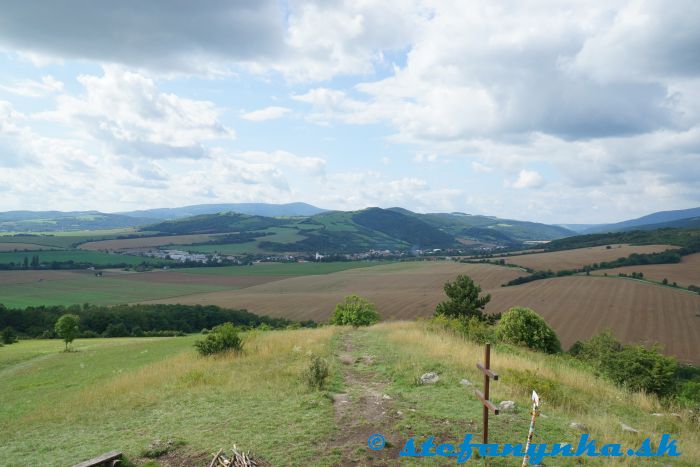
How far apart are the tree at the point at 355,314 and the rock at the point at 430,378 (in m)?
29.2

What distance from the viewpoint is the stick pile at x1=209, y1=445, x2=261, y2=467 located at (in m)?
8.75

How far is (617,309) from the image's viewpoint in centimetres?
7344

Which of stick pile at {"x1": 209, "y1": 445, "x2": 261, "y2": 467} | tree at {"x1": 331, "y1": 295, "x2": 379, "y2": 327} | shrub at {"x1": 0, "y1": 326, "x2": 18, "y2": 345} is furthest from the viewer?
shrub at {"x1": 0, "y1": 326, "x2": 18, "y2": 345}

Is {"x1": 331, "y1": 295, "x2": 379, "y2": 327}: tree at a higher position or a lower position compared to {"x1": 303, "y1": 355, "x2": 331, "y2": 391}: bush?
lower

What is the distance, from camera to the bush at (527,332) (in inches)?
1046

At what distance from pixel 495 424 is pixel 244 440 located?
244 inches

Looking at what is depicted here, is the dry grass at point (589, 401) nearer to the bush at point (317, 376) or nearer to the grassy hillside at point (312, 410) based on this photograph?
the grassy hillside at point (312, 410)

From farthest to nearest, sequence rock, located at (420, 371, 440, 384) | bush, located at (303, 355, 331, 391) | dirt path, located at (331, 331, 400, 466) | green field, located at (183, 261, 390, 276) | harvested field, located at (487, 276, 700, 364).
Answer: green field, located at (183, 261, 390, 276)
harvested field, located at (487, 276, 700, 364)
rock, located at (420, 371, 440, 384)
bush, located at (303, 355, 331, 391)
dirt path, located at (331, 331, 400, 466)

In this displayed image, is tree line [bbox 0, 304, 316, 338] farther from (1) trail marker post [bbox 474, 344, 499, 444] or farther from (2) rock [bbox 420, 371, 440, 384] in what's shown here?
(1) trail marker post [bbox 474, 344, 499, 444]

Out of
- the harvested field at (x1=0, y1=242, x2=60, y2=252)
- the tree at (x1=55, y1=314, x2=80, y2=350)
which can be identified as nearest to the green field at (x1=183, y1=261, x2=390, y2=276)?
the harvested field at (x1=0, y1=242, x2=60, y2=252)

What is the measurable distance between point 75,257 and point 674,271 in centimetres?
18723

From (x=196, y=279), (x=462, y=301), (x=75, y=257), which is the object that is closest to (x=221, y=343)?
(x=462, y=301)

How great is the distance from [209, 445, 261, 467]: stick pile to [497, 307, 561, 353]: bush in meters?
21.5

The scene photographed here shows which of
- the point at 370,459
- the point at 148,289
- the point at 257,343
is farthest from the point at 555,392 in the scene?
the point at 148,289
